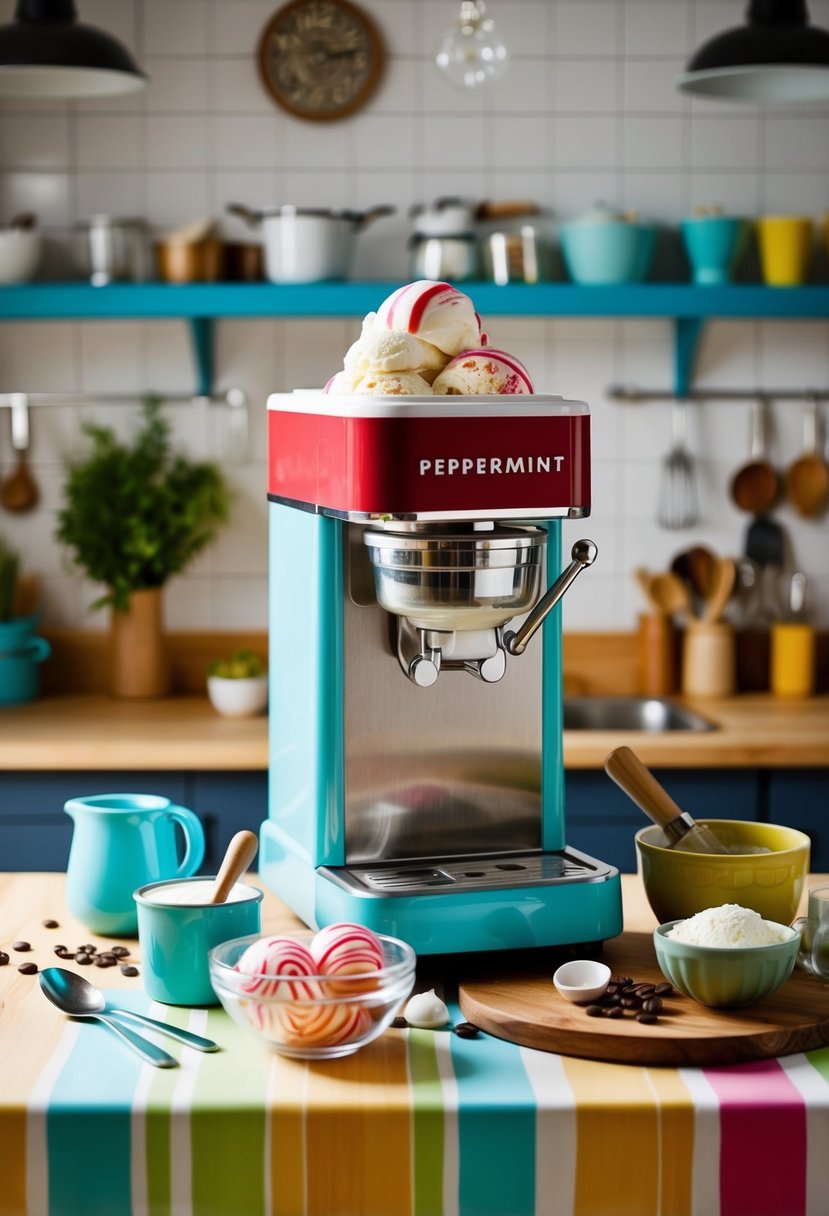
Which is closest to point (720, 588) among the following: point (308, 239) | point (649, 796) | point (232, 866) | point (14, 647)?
point (308, 239)

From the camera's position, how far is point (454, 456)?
1.33 m

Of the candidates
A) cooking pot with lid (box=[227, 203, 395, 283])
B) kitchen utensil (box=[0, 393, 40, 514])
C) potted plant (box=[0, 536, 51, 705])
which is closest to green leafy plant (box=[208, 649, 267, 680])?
potted plant (box=[0, 536, 51, 705])

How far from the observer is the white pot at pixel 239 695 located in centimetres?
303

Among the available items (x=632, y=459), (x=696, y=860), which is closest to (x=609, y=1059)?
(x=696, y=860)

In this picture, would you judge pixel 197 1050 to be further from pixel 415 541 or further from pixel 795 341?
pixel 795 341

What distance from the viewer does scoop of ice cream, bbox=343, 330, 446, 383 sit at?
1.38 m

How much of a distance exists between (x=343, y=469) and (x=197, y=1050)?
1.65ft

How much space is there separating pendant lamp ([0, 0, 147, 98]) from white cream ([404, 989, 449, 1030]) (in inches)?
64.9

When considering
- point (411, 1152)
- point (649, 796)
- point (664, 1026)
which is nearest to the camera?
point (411, 1152)

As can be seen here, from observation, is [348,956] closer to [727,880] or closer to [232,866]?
[232,866]

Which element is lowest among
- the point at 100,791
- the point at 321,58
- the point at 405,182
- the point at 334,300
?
the point at 100,791

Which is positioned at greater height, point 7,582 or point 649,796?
point 7,582

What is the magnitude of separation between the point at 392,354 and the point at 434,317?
0.18 ft

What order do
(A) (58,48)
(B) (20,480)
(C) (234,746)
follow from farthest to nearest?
(B) (20,480) < (C) (234,746) < (A) (58,48)
